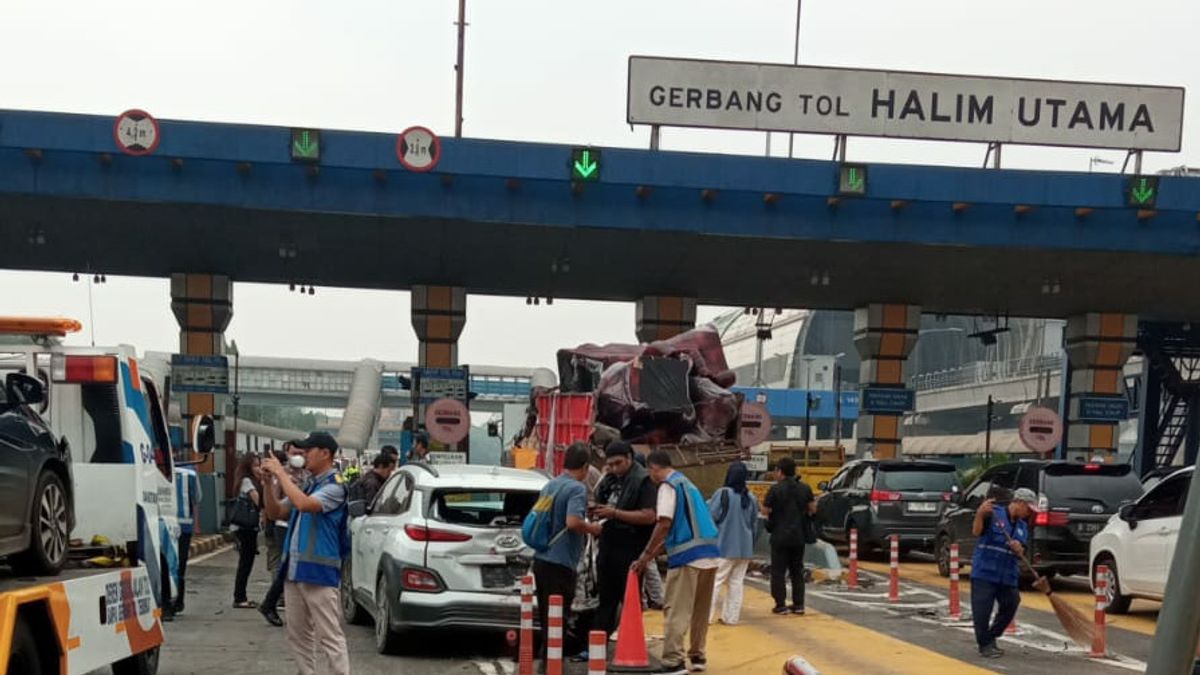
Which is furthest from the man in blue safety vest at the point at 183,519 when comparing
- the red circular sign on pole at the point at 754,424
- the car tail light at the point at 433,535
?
the red circular sign on pole at the point at 754,424

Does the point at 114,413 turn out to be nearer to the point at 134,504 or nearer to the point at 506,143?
the point at 134,504

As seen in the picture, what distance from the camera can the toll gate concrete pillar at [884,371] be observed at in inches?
1374

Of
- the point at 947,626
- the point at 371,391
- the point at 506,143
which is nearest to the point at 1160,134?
the point at 506,143

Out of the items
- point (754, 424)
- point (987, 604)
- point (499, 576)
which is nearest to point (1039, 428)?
point (754, 424)

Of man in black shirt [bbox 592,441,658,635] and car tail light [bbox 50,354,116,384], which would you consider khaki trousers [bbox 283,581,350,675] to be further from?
man in black shirt [bbox 592,441,658,635]

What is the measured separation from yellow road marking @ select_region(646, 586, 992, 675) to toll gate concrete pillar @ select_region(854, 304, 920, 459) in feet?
63.6

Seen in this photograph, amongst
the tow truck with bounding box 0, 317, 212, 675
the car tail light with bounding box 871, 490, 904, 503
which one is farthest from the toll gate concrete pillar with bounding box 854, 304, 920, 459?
the tow truck with bounding box 0, 317, 212, 675

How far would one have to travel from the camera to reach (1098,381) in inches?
1400

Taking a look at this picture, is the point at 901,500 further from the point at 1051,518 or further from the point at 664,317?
the point at 664,317

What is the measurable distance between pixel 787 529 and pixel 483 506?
4.34 m

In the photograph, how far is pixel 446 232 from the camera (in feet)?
94.8

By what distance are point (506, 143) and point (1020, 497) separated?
16.5 metres

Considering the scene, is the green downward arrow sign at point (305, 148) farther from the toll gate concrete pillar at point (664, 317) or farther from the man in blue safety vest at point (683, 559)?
the man in blue safety vest at point (683, 559)

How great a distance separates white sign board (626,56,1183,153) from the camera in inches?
1200
